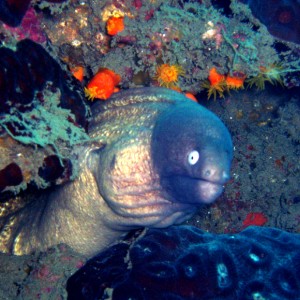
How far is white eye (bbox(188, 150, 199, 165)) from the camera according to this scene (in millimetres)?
2544

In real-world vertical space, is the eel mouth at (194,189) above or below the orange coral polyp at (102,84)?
below

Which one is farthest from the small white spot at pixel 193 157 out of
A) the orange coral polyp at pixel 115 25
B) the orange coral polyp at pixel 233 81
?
the orange coral polyp at pixel 115 25

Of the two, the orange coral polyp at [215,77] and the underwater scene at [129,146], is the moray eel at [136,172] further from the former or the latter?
the orange coral polyp at [215,77]

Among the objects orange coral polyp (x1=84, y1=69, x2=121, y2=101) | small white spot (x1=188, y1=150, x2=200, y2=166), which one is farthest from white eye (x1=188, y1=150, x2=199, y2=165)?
orange coral polyp (x1=84, y1=69, x2=121, y2=101)

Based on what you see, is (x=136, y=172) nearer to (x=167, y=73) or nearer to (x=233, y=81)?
(x=167, y=73)

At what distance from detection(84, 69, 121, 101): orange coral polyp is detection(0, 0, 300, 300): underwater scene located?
0.05 feet

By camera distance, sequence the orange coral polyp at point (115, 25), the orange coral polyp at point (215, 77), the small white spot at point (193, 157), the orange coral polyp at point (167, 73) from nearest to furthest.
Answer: the small white spot at point (193, 157), the orange coral polyp at point (115, 25), the orange coral polyp at point (167, 73), the orange coral polyp at point (215, 77)

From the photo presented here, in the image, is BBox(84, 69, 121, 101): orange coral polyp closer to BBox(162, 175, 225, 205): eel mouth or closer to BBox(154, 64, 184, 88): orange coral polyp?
BBox(154, 64, 184, 88): orange coral polyp

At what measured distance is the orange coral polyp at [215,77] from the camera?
367 centimetres

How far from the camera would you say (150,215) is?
3.10 metres

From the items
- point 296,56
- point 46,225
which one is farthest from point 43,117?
point 296,56

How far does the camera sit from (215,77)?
3.69 m

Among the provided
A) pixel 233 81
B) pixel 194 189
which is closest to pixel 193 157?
pixel 194 189

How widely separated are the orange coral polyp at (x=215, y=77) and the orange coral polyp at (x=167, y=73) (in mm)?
375
